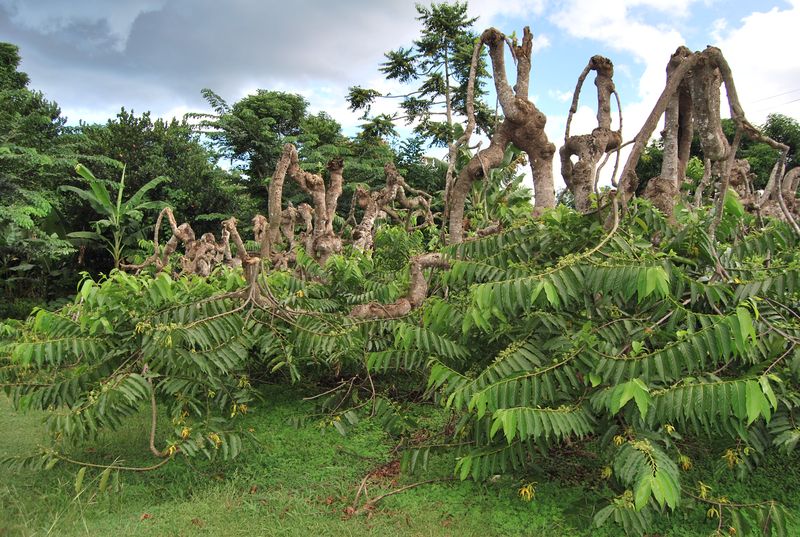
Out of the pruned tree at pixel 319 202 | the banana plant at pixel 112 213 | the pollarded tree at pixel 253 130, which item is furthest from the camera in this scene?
the pollarded tree at pixel 253 130

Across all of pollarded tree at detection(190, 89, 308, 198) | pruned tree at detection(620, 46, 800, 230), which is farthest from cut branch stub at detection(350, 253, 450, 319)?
pollarded tree at detection(190, 89, 308, 198)

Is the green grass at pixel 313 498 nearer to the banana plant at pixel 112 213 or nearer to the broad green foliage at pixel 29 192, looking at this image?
the broad green foliage at pixel 29 192

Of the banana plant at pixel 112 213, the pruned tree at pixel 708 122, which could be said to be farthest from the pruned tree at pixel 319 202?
the banana plant at pixel 112 213

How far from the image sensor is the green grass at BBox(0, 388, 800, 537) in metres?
3.16

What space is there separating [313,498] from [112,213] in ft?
37.5

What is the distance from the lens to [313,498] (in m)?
3.57

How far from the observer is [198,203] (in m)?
17.0

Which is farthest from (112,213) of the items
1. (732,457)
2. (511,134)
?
(732,457)

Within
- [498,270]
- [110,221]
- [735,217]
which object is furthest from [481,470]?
[110,221]

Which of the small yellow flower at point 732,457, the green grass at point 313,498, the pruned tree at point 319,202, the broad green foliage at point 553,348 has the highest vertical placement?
the pruned tree at point 319,202

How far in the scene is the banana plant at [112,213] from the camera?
12.6 m

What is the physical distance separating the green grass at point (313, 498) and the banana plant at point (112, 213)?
9480mm

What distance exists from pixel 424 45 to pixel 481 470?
20.1 meters

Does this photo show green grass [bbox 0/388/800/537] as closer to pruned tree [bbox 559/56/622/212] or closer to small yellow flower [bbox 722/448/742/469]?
small yellow flower [bbox 722/448/742/469]
